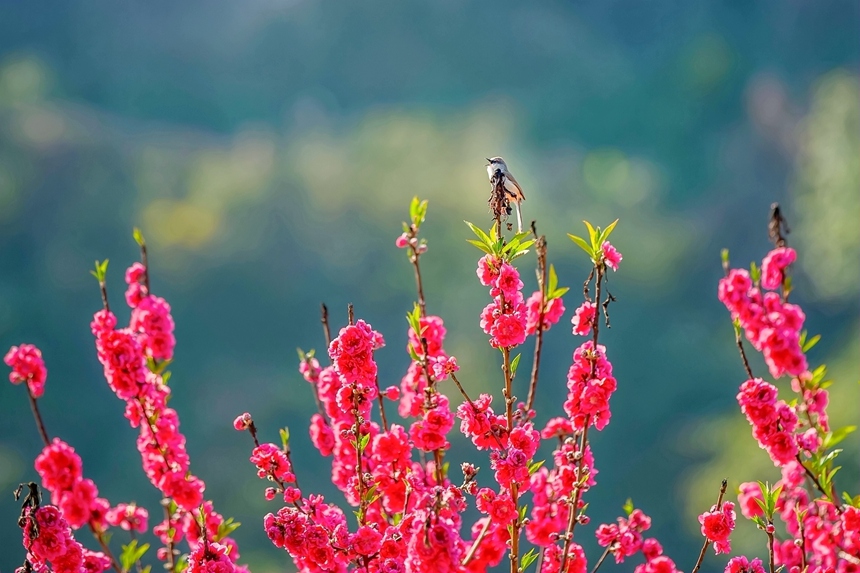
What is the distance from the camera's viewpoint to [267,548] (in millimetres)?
4668

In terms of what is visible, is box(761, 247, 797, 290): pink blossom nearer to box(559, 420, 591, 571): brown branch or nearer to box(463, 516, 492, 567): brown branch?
box(559, 420, 591, 571): brown branch

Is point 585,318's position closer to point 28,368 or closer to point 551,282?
point 551,282

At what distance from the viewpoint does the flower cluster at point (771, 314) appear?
1008 mm

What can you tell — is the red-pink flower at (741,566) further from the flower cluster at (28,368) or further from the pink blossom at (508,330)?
the flower cluster at (28,368)

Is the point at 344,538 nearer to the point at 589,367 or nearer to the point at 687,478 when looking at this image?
the point at 589,367

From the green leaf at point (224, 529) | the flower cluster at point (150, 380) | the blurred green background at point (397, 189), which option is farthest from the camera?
the blurred green background at point (397, 189)

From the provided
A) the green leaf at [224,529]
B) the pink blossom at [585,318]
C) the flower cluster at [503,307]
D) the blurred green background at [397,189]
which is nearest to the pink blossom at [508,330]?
the flower cluster at [503,307]

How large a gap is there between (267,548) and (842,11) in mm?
5746

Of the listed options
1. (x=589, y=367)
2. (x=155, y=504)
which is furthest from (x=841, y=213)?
(x=589, y=367)

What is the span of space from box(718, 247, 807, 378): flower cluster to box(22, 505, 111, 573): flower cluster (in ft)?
2.93

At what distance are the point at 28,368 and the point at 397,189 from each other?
189 inches

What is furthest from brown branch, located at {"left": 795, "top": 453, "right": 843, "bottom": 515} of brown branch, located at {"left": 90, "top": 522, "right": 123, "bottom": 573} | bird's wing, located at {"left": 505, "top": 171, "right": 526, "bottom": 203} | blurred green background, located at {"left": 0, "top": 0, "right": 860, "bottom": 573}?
blurred green background, located at {"left": 0, "top": 0, "right": 860, "bottom": 573}

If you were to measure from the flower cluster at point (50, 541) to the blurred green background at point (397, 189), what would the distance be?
353 centimetres

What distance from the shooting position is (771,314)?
102cm
